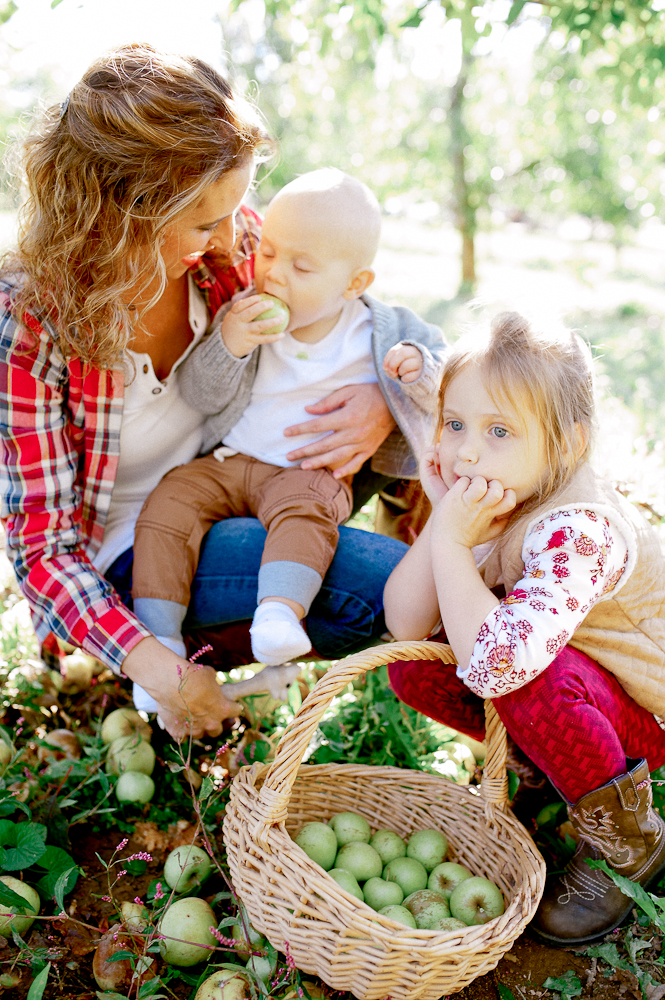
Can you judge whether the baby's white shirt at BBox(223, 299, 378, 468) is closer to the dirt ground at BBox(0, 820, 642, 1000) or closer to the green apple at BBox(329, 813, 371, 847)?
the green apple at BBox(329, 813, 371, 847)

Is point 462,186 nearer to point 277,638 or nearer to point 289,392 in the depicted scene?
point 289,392

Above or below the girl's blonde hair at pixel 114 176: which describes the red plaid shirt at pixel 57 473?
below

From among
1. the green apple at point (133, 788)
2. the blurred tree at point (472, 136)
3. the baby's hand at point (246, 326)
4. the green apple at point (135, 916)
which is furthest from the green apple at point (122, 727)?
the blurred tree at point (472, 136)

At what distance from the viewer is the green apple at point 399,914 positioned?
4.81 feet

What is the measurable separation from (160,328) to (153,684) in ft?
3.12

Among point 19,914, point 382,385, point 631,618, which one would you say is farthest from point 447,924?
point 382,385

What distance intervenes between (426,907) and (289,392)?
1361 mm

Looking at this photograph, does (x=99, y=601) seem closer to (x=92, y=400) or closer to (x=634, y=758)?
(x=92, y=400)

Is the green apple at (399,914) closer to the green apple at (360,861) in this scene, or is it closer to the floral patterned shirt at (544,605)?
the green apple at (360,861)

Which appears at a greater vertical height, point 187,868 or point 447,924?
point 447,924

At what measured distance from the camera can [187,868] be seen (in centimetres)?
169

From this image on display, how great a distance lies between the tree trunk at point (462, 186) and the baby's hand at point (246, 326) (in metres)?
9.62

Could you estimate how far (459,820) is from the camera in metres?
1.75

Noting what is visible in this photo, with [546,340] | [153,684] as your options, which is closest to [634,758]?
[546,340]
